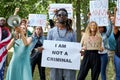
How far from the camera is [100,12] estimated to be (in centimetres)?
1012

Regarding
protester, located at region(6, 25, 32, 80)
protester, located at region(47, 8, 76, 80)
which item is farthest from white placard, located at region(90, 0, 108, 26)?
protester, located at region(47, 8, 76, 80)

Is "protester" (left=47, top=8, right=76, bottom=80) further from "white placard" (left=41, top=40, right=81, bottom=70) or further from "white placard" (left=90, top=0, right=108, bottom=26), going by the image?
"white placard" (left=90, top=0, right=108, bottom=26)

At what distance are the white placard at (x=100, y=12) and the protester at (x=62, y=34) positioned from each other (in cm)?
272

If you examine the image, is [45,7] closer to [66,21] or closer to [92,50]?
[92,50]

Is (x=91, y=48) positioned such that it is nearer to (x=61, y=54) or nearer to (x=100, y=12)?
(x=100, y=12)

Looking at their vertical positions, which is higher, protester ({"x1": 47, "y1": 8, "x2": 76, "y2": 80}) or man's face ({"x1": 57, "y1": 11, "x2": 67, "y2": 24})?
man's face ({"x1": 57, "y1": 11, "x2": 67, "y2": 24})

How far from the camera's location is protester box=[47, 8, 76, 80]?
24.1 ft

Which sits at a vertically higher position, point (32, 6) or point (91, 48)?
point (32, 6)

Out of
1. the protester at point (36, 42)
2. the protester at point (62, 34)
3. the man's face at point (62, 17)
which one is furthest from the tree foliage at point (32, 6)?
the man's face at point (62, 17)

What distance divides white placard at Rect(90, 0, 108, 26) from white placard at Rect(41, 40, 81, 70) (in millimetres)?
2626

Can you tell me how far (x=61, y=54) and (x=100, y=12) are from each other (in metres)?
2.84

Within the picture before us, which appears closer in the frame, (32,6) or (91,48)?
(91,48)

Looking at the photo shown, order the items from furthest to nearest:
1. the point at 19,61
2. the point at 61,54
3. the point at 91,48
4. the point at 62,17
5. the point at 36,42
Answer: the point at 36,42 → the point at 91,48 → the point at 19,61 → the point at 61,54 → the point at 62,17

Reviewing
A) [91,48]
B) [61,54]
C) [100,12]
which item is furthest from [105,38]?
[61,54]
